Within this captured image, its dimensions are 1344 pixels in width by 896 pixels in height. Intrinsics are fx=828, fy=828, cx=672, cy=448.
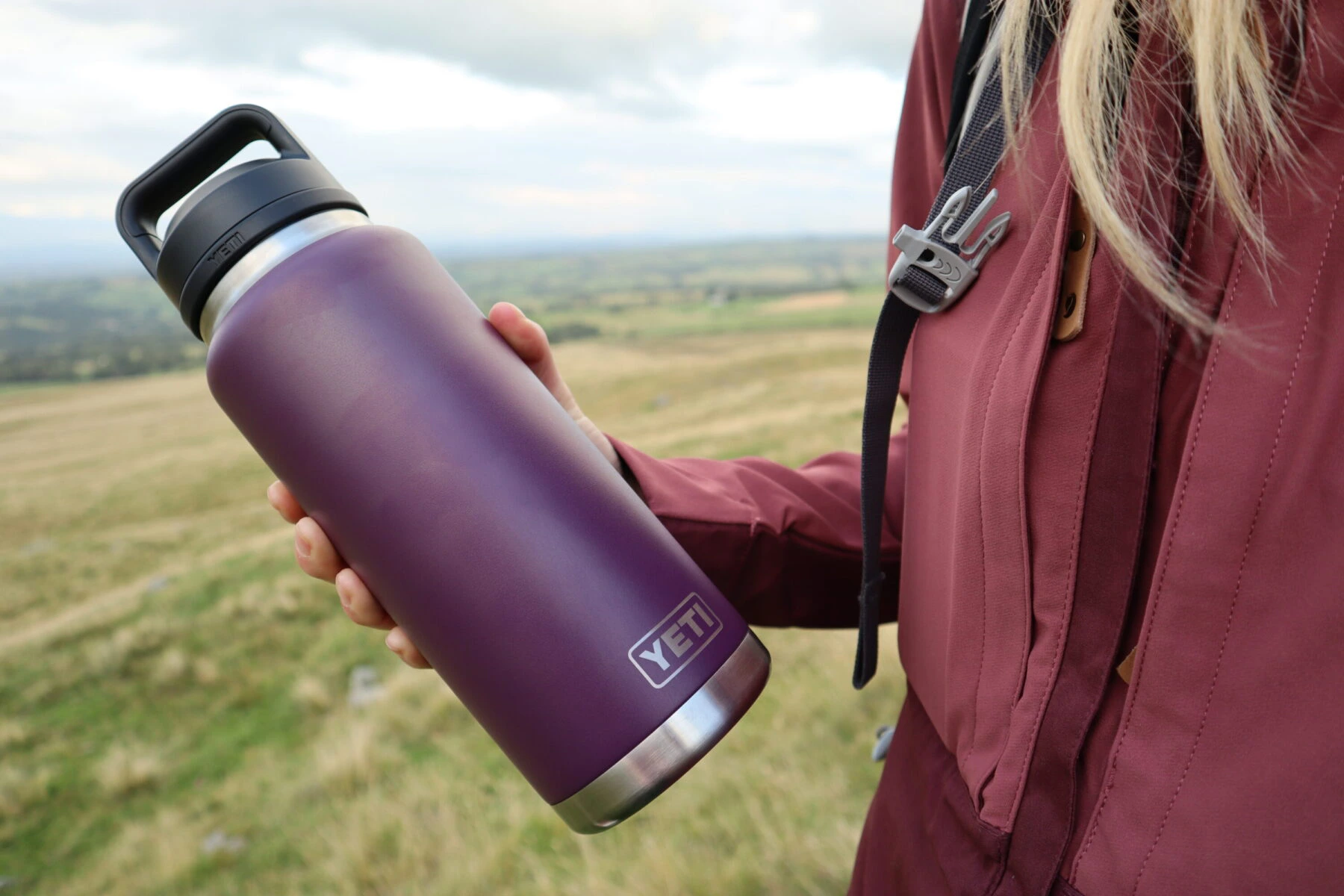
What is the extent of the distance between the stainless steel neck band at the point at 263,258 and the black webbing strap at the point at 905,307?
2.58ft

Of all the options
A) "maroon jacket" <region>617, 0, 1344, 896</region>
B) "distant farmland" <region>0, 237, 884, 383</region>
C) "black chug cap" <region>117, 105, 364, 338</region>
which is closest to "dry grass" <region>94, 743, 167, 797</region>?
"black chug cap" <region>117, 105, 364, 338</region>

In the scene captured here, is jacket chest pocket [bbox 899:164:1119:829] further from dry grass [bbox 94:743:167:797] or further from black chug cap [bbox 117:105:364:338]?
dry grass [bbox 94:743:167:797]

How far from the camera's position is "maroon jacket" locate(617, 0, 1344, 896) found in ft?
2.59

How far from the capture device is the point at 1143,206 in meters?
0.89

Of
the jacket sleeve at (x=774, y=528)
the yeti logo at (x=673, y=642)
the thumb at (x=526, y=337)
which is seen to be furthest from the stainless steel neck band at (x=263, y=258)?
the yeti logo at (x=673, y=642)

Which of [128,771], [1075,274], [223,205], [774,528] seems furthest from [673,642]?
[128,771]

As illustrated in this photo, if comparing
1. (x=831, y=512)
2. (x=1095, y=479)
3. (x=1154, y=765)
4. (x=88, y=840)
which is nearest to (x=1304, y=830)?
(x=1154, y=765)

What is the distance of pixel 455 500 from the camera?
1.10 metres

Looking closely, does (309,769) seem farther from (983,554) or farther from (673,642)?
(983,554)

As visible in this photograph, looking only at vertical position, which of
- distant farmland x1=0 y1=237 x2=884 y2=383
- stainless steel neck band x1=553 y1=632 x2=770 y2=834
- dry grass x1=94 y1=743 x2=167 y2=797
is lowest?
distant farmland x1=0 y1=237 x2=884 y2=383

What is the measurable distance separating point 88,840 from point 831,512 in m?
5.16

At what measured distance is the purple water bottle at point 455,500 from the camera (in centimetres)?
111

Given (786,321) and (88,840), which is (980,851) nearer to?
(88,840)

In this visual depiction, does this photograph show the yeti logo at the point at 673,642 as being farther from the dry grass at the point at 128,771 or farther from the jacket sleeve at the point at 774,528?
the dry grass at the point at 128,771
